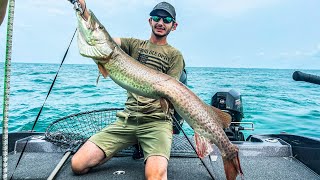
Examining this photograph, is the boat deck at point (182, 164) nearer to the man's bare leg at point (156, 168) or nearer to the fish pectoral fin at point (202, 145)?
the man's bare leg at point (156, 168)

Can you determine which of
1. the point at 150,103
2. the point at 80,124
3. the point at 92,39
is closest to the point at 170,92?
the point at 92,39

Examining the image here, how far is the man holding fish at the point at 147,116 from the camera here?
13.4ft

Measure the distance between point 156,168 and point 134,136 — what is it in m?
0.82

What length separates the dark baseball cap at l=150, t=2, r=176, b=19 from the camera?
13.7 feet

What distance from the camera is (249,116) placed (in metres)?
12.8

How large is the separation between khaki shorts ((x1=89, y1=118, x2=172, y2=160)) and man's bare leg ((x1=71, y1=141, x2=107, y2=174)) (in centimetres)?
7

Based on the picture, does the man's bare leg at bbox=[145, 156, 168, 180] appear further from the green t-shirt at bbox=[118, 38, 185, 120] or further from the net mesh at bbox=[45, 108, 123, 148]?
the net mesh at bbox=[45, 108, 123, 148]

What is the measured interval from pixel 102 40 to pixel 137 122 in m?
1.72

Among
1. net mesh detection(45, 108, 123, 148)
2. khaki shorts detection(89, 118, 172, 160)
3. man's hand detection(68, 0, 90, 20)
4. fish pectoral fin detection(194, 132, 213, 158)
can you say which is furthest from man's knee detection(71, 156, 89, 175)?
man's hand detection(68, 0, 90, 20)

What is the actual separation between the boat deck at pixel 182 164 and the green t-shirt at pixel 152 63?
655mm

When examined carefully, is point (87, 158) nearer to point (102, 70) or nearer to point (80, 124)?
point (102, 70)

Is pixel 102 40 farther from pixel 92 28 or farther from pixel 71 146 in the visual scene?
pixel 71 146

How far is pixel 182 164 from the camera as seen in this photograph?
170 inches

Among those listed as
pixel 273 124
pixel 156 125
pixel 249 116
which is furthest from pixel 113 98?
pixel 156 125
